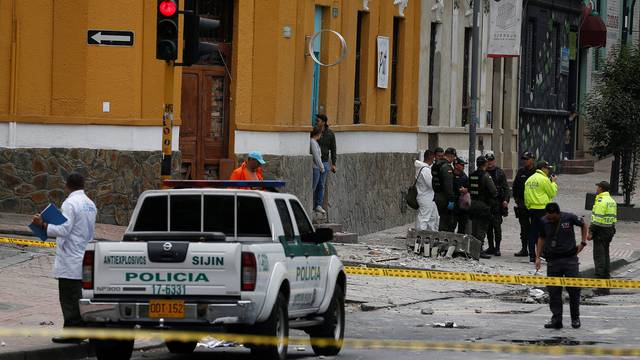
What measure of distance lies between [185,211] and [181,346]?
1582 mm

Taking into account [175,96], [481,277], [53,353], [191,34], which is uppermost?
[191,34]

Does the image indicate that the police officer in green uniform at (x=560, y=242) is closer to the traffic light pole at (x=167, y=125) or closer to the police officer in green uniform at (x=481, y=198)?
the traffic light pole at (x=167, y=125)

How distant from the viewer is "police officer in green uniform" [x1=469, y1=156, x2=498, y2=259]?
2758 centimetres

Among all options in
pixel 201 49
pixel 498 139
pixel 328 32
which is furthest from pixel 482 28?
pixel 201 49

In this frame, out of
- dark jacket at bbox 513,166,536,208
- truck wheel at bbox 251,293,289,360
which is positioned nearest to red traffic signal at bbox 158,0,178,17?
truck wheel at bbox 251,293,289,360

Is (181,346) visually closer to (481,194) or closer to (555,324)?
(555,324)

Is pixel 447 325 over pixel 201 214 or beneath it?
beneath

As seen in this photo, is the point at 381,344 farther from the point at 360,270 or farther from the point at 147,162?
the point at 147,162

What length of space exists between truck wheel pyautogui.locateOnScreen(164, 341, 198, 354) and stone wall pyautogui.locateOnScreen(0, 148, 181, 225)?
375 inches

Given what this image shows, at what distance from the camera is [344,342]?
1689 cm

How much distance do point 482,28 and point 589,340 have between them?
24.3 meters

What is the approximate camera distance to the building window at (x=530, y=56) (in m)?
47.2

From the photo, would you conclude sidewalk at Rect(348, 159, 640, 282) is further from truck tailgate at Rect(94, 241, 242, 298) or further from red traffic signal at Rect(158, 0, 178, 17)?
truck tailgate at Rect(94, 241, 242, 298)

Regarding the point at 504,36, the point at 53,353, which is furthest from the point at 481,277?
the point at 504,36
